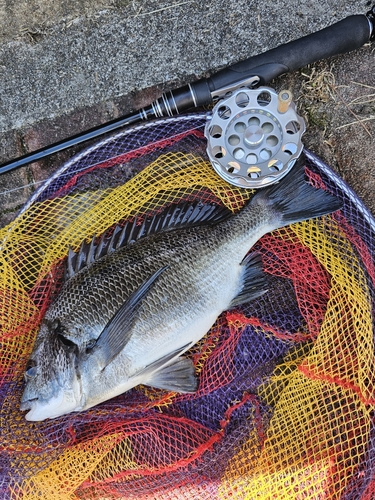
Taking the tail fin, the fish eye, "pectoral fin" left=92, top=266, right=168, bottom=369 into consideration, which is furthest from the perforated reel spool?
the fish eye

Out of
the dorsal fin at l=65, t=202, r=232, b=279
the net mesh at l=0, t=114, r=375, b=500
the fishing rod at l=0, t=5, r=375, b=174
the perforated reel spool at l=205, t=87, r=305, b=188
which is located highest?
the fishing rod at l=0, t=5, r=375, b=174

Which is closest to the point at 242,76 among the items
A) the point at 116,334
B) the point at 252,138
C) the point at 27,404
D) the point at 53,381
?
the point at 252,138

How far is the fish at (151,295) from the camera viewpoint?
2.24 metres

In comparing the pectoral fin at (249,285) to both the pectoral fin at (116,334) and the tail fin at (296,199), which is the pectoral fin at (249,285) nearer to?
the tail fin at (296,199)

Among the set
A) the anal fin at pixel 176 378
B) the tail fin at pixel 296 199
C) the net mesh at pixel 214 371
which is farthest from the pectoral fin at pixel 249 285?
the anal fin at pixel 176 378

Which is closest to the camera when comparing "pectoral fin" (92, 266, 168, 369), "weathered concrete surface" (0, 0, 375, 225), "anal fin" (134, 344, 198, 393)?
"pectoral fin" (92, 266, 168, 369)

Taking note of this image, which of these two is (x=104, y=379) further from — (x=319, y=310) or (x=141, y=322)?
(x=319, y=310)

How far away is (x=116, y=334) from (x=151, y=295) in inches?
10.3

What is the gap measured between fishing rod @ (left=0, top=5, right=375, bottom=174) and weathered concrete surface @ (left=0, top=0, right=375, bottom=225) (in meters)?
0.30

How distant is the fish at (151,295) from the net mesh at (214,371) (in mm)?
156

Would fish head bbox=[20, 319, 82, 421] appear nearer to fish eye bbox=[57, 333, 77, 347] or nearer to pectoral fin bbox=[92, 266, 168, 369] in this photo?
fish eye bbox=[57, 333, 77, 347]

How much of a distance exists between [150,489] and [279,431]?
733 millimetres

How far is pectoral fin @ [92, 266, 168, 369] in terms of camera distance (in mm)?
2209

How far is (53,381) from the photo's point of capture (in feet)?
7.27
